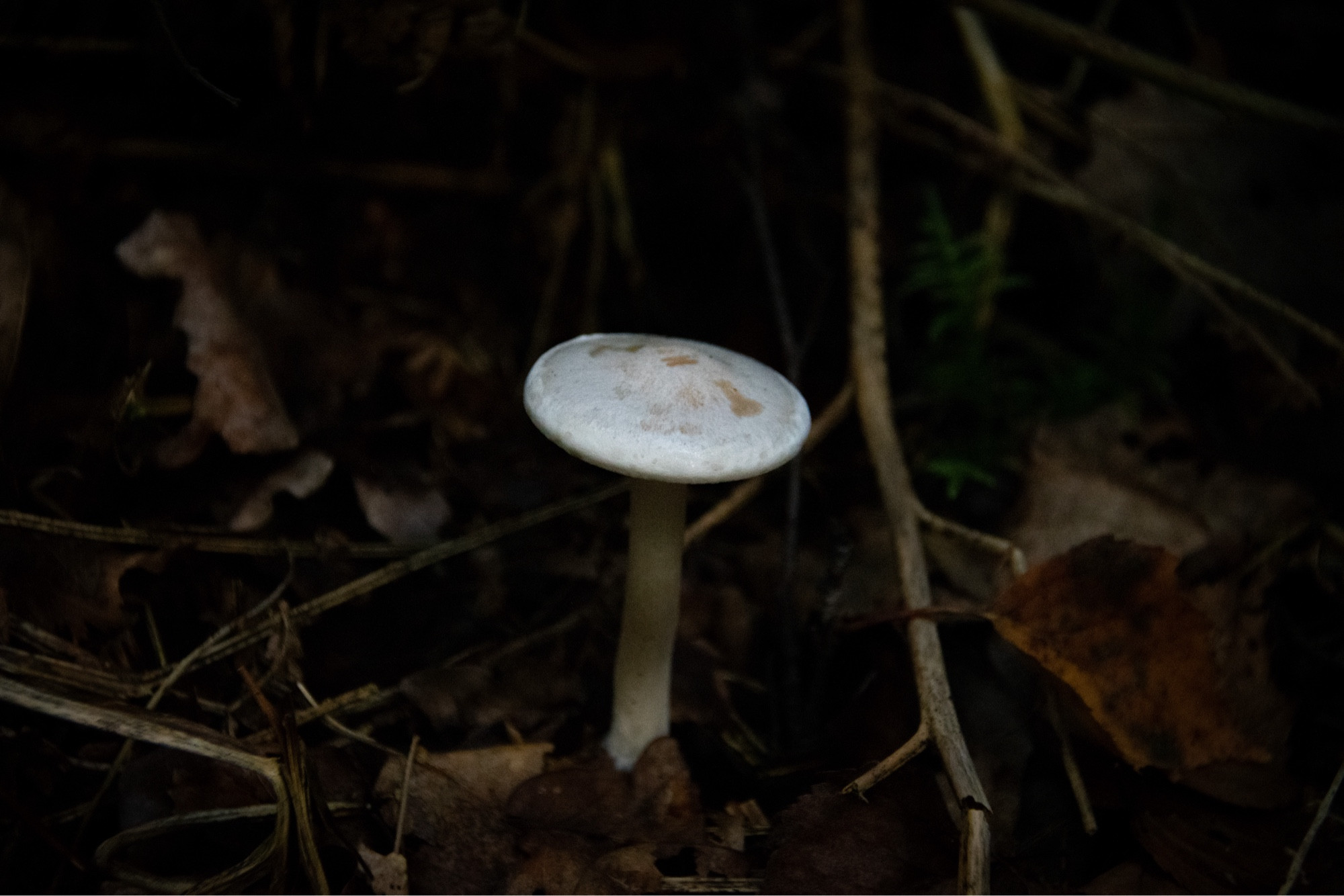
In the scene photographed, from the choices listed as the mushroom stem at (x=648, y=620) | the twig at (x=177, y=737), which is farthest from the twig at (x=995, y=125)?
the twig at (x=177, y=737)

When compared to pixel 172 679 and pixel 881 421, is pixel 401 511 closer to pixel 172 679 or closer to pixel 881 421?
pixel 172 679

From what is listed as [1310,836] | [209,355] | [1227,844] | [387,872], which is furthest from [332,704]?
[1310,836]

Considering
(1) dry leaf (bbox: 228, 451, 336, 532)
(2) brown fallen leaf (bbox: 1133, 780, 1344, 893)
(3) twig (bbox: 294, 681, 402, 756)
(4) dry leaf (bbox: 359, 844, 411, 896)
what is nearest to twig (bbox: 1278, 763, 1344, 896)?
(2) brown fallen leaf (bbox: 1133, 780, 1344, 893)

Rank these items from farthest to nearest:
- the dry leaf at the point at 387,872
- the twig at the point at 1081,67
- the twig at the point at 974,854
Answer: the twig at the point at 1081,67, the dry leaf at the point at 387,872, the twig at the point at 974,854

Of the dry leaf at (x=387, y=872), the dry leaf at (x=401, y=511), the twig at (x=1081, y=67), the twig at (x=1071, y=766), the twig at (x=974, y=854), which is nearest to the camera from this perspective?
the twig at (x=974, y=854)

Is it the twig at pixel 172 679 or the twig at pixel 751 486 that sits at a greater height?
the twig at pixel 751 486

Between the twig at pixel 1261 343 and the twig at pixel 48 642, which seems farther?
the twig at pixel 1261 343

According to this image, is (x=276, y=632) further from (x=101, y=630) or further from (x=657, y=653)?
(x=657, y=653)

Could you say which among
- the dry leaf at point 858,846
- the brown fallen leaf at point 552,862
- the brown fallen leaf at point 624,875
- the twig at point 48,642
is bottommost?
the brown fallen leaf at point 552,862

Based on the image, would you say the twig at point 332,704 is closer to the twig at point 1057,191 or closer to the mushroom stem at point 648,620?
the mushroom stem at point 648,620
